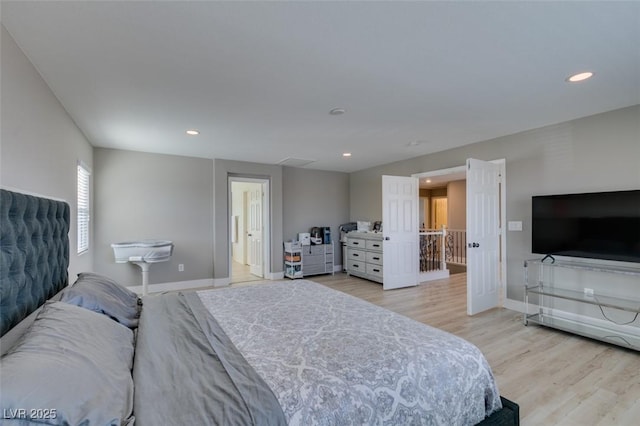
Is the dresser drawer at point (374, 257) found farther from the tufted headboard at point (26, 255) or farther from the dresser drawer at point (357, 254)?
the tufted headboard at point (26, 255)

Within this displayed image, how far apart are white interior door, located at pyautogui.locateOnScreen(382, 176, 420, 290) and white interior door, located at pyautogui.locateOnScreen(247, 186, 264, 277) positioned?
2.72m

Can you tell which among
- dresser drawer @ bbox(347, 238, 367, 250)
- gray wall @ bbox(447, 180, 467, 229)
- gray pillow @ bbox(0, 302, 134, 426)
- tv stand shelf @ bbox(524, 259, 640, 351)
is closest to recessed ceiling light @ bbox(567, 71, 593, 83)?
tv stand shelf @ bbox(524, 259, 640, 351)

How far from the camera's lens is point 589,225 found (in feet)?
10.3

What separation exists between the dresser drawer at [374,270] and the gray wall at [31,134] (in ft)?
14.9

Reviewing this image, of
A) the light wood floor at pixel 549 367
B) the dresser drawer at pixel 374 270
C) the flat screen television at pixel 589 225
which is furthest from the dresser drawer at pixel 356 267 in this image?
the flat screen television at pixel 589 225

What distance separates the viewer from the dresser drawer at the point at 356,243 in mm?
6083

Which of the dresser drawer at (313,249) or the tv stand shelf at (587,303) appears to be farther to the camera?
the dresser drawer at (313,249)

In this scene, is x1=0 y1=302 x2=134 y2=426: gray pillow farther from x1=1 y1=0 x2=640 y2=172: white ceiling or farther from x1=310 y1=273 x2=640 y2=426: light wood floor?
x1=310 y1=273 x2=640 y2=426: light wood floor

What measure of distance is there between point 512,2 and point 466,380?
1992 millimetres

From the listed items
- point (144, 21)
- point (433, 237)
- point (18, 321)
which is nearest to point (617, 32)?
point (144, 21)

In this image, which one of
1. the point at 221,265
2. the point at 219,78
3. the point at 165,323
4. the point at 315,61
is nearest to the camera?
the point at 165,323

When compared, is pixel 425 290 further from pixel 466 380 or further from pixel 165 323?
pixel 165 323

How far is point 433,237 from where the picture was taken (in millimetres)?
6344

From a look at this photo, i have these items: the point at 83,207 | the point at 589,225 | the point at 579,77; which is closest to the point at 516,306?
the point at 589,225
